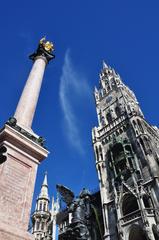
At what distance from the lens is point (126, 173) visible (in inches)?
1110

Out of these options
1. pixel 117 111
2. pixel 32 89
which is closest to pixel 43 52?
pixel 32 89

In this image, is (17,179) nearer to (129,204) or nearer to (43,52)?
(43,52)

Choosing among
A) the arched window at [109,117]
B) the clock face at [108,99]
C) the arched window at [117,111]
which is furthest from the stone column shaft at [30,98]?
the clock face at [108,99]

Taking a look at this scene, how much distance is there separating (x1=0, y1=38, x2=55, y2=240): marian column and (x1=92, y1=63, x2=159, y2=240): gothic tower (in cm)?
→ 1797

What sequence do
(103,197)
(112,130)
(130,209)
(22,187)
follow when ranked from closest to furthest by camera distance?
(22,187) < (130,209) < (103,197) < (112,130)

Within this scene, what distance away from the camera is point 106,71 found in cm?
5491

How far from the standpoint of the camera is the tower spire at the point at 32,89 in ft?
27.4

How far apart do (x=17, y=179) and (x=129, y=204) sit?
22.8m

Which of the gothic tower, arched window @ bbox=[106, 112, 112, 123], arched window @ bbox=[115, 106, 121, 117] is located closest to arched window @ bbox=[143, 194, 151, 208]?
the gothic tower

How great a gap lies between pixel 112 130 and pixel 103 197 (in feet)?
36.3

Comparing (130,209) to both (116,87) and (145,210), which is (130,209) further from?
(116,87)

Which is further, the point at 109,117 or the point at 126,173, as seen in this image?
the point at 109,117

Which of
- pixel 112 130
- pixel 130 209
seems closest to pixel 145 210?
pixel 130 209

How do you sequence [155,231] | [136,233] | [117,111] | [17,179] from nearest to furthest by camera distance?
[17,179]
[155,231]
[136,233]
[117,111]
